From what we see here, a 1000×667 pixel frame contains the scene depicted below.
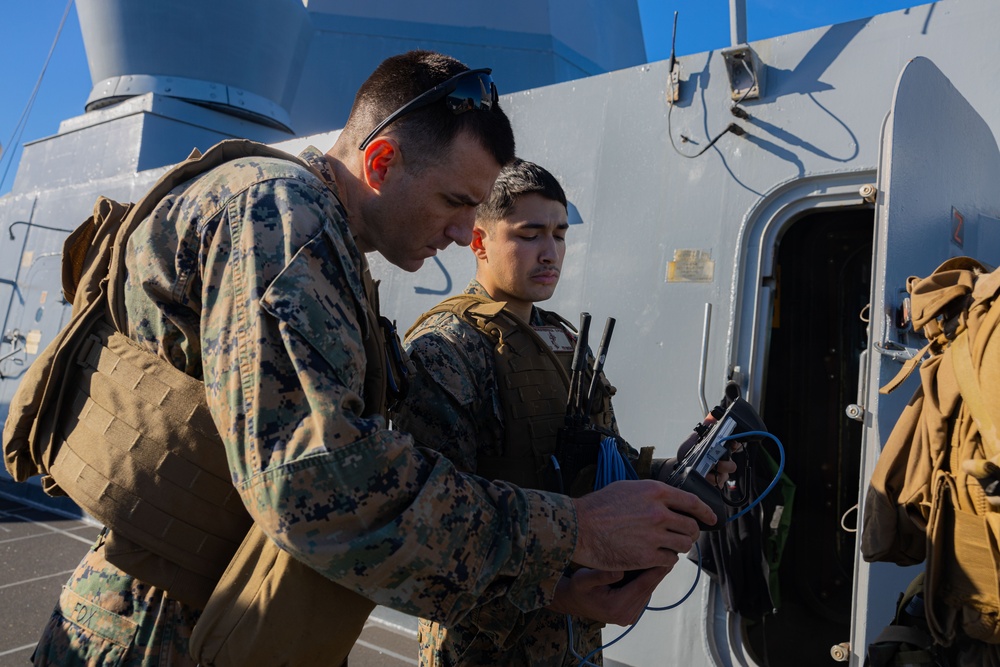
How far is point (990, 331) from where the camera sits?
1.54 m

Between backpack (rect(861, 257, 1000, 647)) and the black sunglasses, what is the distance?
115cm

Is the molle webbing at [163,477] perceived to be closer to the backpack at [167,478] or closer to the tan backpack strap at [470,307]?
the backpack at [167,478]

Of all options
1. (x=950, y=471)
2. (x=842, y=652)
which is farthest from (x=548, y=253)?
(x=842, y=652)

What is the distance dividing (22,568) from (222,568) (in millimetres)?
3832

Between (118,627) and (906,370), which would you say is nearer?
(118,627)

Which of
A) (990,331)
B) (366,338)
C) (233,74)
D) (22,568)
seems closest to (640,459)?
(990,331)

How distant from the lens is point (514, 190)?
1982mm

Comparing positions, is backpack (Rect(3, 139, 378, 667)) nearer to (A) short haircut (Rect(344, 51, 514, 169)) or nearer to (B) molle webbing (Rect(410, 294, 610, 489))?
(A) short haircut (Rect(344, 51, 514, 169))

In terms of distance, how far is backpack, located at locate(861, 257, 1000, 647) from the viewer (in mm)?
1521

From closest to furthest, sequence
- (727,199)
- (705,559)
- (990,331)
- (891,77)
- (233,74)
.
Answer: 1. (990,331)
2. (705,559)
3. (891,77)
4. (727,199)
5. (233,74)

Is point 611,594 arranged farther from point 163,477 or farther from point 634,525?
point 163,477

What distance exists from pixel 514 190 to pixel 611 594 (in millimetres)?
1082

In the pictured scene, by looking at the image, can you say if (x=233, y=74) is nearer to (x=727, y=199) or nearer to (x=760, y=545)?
(x=727, y=199)

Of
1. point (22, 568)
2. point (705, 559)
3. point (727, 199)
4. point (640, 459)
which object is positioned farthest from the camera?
point (22, 568)
